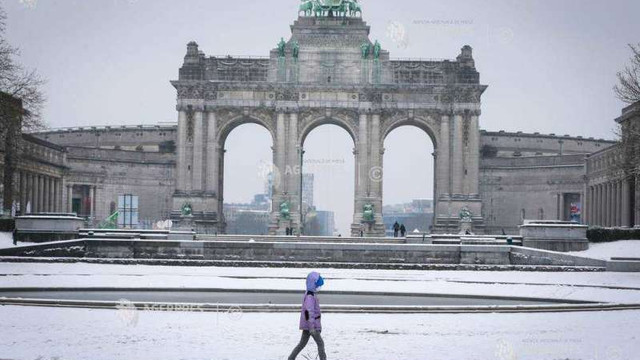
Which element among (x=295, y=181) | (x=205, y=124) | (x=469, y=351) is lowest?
(x=469, y=351)

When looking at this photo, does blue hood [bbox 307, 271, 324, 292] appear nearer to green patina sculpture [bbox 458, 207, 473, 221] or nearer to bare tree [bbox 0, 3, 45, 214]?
bare tree [bbox 0, 3, 45, 214]

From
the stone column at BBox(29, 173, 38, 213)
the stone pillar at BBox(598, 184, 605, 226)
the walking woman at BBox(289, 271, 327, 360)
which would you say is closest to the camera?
the walking woman at BBox(289, 271, 327, 360)

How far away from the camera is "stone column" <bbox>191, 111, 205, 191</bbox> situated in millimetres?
94250

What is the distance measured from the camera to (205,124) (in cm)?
9456

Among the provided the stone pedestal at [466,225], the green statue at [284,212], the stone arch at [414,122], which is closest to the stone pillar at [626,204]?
the stone pedestal at [466,225]

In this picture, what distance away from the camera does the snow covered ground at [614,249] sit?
5203cm

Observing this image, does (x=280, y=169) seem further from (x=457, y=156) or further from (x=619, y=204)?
(x=619, y=204)

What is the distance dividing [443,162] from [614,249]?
40607mm

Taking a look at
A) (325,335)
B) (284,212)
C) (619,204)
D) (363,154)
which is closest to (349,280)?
(325,335)

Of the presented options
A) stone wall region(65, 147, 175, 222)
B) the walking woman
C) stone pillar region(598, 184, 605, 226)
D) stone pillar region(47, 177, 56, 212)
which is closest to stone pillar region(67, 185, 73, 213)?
stone wall region(65, 147, 175, 222)

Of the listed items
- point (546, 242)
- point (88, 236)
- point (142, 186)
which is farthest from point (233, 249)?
point (142, 186)

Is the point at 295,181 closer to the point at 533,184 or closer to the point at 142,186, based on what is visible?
the point at 142,186

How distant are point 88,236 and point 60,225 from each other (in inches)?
87.2

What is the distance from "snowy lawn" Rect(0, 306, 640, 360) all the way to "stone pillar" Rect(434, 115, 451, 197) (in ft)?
229
